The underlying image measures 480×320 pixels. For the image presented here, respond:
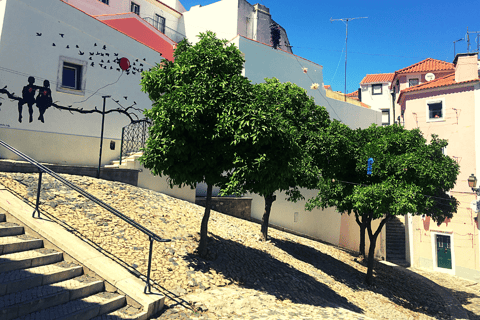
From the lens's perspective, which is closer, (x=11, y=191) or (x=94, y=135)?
(x=11, y=191)

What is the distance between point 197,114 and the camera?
8.17m

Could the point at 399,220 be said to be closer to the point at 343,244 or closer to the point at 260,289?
the point at 343,244

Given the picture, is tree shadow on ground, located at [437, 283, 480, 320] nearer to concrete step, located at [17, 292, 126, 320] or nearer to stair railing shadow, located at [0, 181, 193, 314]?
stair railing shadow, located at [0, 181, 193, 314]

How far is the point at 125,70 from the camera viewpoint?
622 inches

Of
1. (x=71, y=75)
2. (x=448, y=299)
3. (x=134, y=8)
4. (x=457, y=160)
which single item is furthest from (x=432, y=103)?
(x=134, y=8)

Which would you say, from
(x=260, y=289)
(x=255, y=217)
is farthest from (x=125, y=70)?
(x=260, y=289)

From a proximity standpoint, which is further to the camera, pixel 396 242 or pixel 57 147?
pixel 396 242

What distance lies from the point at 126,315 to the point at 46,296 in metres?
1.33

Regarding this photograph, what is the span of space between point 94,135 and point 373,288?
13735mm

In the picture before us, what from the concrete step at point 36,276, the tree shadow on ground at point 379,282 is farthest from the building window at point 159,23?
the concrete step at point 36,276

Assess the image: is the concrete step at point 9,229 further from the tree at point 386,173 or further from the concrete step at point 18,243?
the tree at point 386,173

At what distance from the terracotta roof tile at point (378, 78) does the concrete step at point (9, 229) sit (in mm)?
45509

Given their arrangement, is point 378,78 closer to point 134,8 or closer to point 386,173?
point 134,8

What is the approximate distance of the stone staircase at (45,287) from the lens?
5.16m
